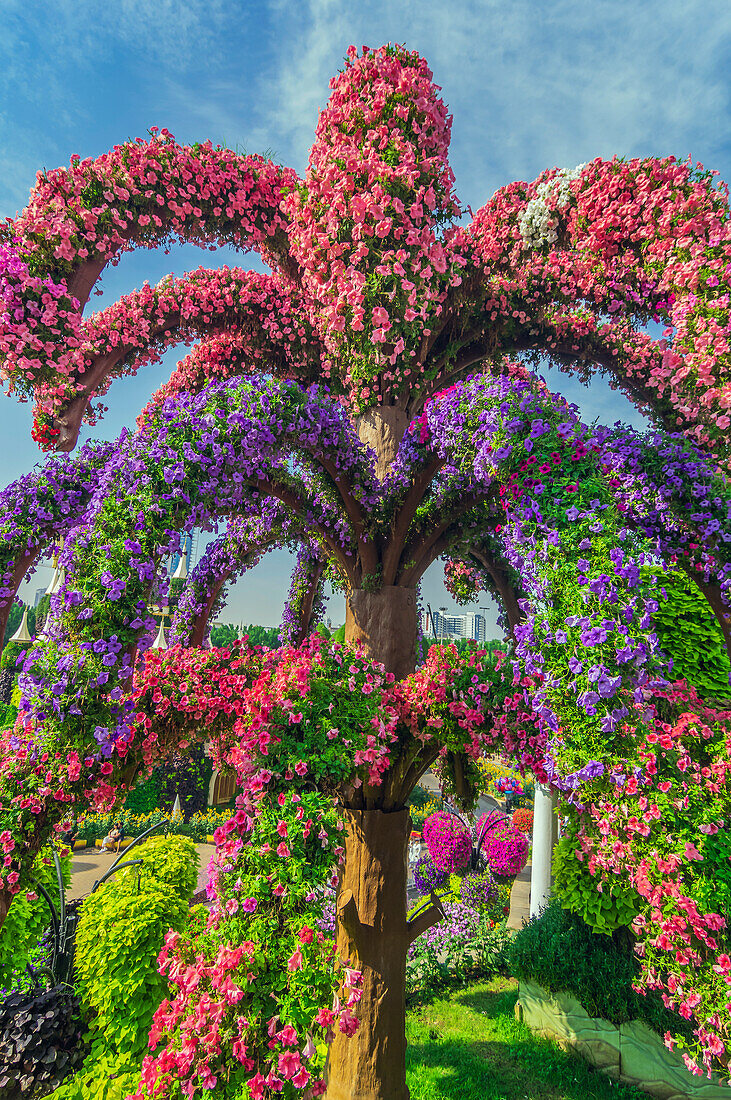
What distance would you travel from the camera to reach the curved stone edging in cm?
615

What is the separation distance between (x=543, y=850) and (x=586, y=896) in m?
2.27

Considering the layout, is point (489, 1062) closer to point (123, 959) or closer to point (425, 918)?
point (425, 918)

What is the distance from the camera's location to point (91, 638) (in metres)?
2.78

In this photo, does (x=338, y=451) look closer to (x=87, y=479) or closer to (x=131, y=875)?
(x=87, y=479)

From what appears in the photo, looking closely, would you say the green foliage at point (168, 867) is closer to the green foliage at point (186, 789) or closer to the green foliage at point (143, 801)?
the green foliage at point (186, 789)

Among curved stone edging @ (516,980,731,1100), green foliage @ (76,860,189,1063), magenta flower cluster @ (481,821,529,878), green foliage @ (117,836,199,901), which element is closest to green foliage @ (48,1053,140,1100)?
green foliage @ (76,860,189,1063)

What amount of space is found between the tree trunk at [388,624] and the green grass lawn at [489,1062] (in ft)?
15.9

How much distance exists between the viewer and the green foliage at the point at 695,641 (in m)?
6.66

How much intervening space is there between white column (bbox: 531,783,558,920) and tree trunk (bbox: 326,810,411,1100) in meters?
5.66

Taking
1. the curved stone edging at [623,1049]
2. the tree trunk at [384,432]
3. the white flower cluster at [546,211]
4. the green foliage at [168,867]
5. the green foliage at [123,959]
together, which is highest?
the white flower cluster at [546,211]

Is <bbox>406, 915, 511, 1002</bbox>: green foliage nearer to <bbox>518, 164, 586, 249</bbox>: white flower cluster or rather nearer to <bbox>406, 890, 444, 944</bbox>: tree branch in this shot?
<bbox>406, 890, 444, 944</bbox>: tree branch

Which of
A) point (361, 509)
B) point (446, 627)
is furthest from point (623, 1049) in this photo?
point (446, 627)

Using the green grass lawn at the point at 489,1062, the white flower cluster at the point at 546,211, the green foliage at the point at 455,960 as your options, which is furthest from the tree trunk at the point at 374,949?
the green foliage at the point at 455,960

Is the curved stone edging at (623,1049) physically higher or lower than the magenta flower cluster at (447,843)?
lower
